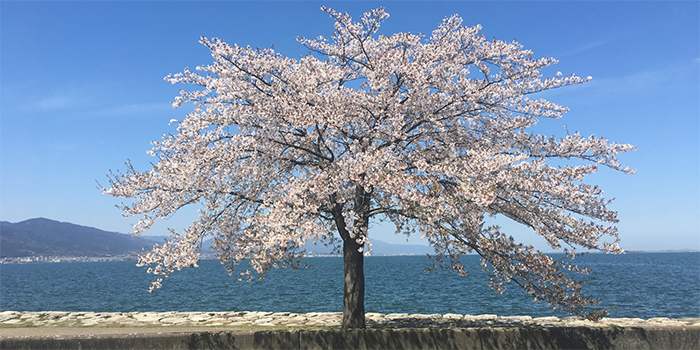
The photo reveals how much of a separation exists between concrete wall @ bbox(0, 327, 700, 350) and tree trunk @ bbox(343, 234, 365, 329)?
3.25 meters

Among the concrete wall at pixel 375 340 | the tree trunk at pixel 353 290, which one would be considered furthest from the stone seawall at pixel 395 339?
the tree trunk at pixel 353 290

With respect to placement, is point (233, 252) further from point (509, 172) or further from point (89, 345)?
point (509, 172)

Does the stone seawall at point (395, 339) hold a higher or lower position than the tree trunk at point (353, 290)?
lower

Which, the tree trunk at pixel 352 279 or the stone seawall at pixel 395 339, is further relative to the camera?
the tree trunk at pixel 352 279

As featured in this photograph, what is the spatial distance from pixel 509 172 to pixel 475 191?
1.44 meters

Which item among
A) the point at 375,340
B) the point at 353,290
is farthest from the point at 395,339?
the point at 353,290

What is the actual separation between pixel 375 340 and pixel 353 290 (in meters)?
3.59

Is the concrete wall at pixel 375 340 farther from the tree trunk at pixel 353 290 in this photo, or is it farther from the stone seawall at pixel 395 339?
the tree trunk at pixel 353 290

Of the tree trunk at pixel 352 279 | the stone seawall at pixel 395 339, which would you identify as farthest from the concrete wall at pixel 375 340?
the tree trunk at pixel 352 279

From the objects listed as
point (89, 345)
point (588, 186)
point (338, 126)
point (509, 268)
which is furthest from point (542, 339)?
point (89, 345)

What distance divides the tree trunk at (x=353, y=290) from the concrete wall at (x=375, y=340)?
3250mm

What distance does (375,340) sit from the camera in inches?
443

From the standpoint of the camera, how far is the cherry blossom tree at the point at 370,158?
38.9 ft

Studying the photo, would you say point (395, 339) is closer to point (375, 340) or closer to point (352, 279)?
point (375, 340)
